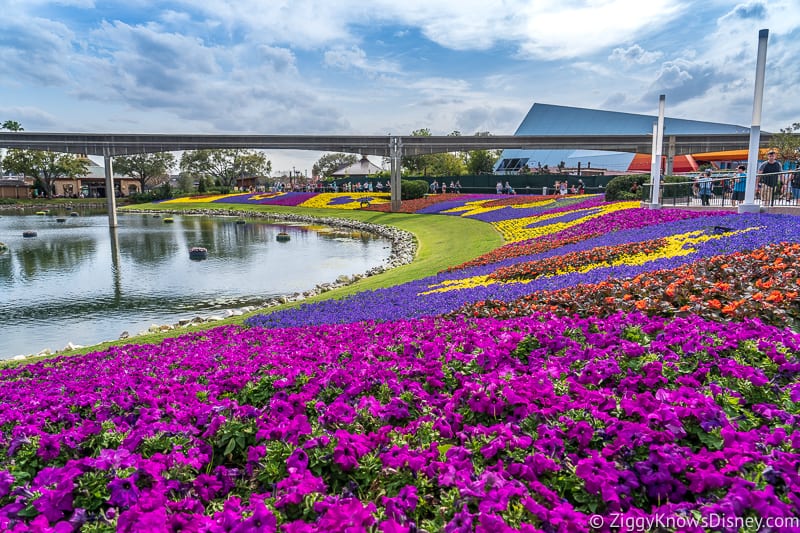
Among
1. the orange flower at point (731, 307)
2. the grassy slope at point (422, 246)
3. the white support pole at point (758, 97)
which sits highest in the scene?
the white support pole at point (758, 97)

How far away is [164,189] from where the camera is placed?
84500mm

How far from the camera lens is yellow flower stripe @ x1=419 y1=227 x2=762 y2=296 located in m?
10.7

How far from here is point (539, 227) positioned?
24.1 metres

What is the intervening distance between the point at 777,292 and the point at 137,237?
38354mm

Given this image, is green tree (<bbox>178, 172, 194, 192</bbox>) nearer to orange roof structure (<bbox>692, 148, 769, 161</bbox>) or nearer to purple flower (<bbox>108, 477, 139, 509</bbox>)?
orange roof structure (<bbox>692, 148, 769, 161</bbox>)

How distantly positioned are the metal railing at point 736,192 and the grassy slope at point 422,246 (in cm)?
713

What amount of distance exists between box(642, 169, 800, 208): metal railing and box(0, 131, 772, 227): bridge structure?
930 inches

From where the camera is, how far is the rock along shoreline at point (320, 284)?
13.3 metres

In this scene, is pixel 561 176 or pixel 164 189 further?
pixel 164 189

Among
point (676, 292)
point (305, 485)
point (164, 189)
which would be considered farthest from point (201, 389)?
point (164, 189)

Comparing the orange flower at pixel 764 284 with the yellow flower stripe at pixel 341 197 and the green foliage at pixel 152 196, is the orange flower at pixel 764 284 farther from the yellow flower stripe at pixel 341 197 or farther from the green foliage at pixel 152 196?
the green foliage at pixel 152 196

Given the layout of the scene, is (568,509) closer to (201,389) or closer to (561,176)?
(201,389)

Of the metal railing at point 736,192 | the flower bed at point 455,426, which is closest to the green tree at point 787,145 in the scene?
the metal railing at point 736,192

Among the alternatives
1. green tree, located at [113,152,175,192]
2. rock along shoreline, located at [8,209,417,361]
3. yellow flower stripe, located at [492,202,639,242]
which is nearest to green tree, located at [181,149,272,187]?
green tree, located at [113,152,175,192]
